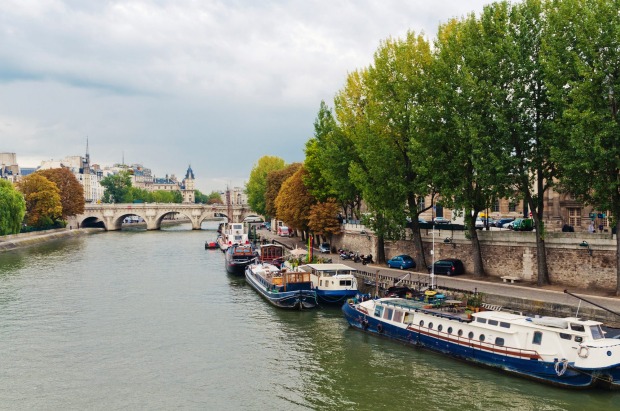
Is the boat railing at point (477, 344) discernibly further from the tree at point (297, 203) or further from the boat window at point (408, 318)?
the tree at point (297, 203)

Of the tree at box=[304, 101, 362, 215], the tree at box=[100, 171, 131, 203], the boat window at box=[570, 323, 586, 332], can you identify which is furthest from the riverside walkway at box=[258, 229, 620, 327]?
the tree at box=[100, 171, 131, 203]

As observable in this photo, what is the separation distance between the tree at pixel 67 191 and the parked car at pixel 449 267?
98.8 meters

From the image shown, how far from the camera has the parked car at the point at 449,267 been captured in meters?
41.7

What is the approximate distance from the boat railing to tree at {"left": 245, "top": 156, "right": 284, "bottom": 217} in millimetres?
85604

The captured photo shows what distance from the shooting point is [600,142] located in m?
29.0

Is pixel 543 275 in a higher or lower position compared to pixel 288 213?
lower

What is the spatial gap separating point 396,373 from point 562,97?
1762 centimetres

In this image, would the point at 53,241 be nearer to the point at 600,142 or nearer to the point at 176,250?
the point at 176,250

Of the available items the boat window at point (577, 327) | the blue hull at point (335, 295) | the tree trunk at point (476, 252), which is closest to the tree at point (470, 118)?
the tree trunk at point (476, 252)

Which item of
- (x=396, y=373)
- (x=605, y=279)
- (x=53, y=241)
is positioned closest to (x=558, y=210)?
(x=605, y=279)

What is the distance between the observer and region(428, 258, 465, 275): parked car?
137 ft

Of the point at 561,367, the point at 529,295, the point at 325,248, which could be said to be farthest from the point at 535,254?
the point at 325,248

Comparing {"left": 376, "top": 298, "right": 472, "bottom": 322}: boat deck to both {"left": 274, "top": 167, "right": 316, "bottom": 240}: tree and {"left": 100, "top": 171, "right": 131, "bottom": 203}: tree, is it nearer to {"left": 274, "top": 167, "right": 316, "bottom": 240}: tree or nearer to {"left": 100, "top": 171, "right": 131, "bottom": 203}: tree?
{"left": 274, "top": 167, "right": 316, "bottom": 240}: tree

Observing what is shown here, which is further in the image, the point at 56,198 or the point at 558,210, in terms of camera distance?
the point at 56,198
